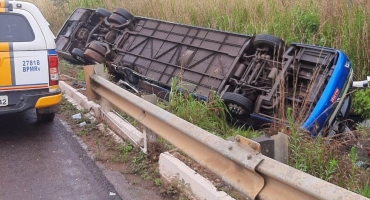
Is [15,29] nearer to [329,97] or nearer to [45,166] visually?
[45,166]

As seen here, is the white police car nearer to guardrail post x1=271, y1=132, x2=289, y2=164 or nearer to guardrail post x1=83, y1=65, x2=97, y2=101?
guardrail post x1=83, y1=65, x2=97, y2=101

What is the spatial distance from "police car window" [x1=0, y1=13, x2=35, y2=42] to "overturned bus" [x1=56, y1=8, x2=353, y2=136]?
2274 mm

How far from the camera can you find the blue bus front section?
5.03 meters

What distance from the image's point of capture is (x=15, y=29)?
5836 millimetres

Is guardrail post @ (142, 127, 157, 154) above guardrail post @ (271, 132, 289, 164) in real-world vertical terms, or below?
below

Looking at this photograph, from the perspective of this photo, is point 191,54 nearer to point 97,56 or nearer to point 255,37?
point 255,37

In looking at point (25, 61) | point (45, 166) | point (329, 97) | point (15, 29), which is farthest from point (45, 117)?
point (329, 97)

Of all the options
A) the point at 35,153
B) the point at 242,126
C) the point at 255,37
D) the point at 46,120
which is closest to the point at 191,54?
the point at 255,37

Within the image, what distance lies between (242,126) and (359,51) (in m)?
2.17

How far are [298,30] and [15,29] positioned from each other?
4.59m

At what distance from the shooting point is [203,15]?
31.9 ft

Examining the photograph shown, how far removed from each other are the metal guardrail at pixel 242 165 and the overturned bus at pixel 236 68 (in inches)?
58.1

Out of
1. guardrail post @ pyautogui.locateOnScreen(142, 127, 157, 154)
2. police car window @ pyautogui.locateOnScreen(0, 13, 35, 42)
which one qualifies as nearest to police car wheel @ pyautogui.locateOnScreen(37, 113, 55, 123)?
police car window @ pyautogui.locateOnScreen(0, 13, 35, 42)

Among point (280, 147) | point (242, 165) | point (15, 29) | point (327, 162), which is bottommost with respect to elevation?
point (327, 162)
